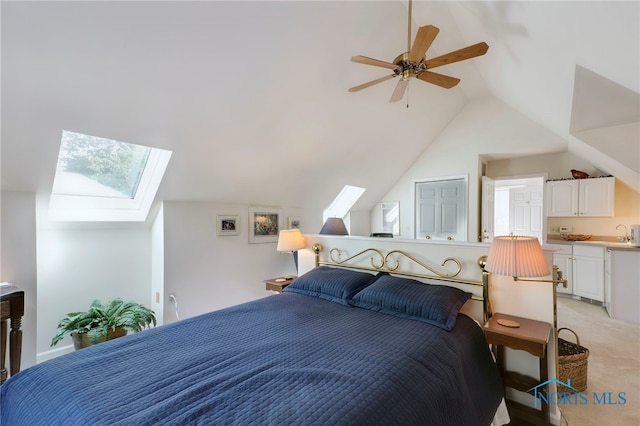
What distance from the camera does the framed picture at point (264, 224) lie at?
4.25m

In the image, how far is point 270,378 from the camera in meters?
1.27

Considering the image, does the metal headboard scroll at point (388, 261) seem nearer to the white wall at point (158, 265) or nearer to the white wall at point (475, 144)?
the white wall at point (158, 265)

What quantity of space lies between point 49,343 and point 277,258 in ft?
9.06

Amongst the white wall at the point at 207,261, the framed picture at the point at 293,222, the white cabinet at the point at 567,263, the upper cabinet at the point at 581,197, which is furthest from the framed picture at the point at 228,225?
the upper cabinet at the point at 581,197

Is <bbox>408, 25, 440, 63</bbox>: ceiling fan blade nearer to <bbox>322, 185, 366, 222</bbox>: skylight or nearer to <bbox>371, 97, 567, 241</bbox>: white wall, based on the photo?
<bbox>371, 97, 567, 241</bbox>: white wall

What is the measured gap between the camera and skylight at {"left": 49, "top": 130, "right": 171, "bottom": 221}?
107 inches

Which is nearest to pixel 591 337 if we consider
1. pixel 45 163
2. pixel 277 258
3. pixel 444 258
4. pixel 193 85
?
pixel 444 258

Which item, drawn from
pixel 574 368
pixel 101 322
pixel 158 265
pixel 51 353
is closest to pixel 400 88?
pixel 574 368

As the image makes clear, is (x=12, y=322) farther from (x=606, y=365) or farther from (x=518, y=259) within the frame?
(x=606, y=365)

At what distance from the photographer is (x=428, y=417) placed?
1.21m

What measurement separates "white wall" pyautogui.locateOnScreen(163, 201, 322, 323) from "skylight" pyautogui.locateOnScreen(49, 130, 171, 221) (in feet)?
1.28

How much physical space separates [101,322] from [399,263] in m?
2.95

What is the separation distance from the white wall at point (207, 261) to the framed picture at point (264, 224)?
80mm

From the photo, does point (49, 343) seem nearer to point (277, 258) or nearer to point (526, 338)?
point (277, 258)
